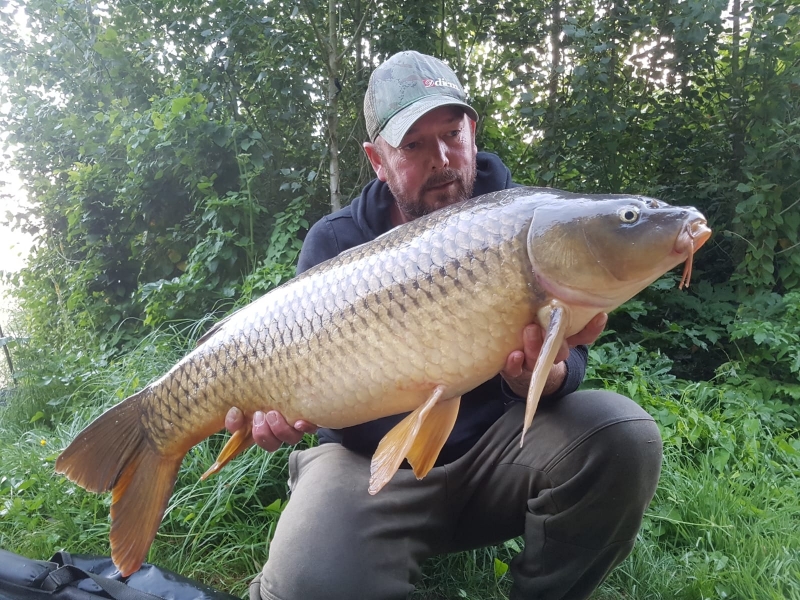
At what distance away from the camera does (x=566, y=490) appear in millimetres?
1312

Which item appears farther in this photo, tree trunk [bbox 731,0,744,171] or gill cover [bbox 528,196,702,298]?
tree trunk [bbox 731,0,744,171]

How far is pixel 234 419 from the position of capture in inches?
53.3

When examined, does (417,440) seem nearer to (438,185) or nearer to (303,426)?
(303,426)

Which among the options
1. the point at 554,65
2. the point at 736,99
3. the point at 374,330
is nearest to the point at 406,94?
the point at 374,330

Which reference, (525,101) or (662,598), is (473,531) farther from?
(525,101)

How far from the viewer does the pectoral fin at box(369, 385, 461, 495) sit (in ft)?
3.62

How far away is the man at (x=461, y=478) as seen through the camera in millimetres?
1291


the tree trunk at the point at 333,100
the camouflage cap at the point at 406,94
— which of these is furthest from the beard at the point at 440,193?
the tree trunk at the point at 333,100

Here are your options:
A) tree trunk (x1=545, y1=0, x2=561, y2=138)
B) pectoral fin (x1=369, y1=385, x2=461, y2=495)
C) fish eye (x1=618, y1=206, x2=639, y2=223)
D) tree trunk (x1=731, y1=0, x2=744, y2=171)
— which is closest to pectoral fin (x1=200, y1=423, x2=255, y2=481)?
pectoral fin (x1=369, y1=385, x2=461, y2=495)

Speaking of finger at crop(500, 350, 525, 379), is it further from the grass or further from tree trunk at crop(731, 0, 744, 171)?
tree trunk at crop(731, 0, 744, 171)

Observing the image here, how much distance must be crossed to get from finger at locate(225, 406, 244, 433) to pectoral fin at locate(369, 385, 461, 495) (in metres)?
0.39

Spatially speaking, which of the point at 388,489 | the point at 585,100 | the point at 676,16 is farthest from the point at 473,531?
the point at 676,16

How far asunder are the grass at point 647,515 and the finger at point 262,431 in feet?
2.04

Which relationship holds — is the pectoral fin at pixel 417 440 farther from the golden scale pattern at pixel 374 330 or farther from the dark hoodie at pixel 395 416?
the dark hoodie at pixel 395 416
